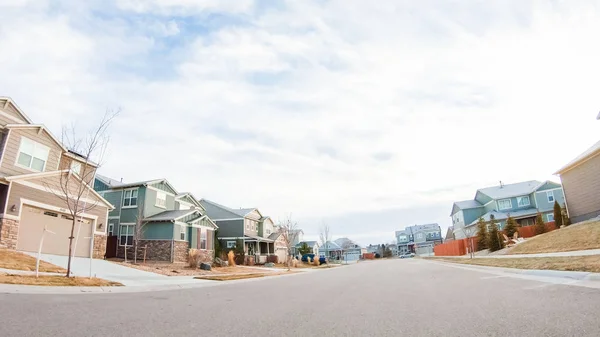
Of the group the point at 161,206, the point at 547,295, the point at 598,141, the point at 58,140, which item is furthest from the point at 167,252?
the point at 598,141

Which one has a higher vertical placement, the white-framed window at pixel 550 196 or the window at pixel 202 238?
the white-framed window at pixel 550 196

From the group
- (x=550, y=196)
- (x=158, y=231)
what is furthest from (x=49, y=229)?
(x=550, y=196)

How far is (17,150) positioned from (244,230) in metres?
28.2

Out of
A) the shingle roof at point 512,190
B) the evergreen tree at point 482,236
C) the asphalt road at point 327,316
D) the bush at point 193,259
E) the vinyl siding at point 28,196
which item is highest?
the shingle roof at point 512,190

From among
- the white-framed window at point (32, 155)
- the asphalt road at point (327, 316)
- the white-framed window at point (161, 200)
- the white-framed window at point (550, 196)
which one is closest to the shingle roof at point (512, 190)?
the white-framed window at point (550, 196)

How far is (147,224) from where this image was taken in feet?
103

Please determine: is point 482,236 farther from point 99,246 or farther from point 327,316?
point 327,316

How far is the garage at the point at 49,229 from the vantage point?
18922 mm

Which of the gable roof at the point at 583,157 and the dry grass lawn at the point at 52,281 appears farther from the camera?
the gable roof at the point at 583,157

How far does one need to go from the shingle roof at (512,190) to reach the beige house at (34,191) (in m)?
52.9

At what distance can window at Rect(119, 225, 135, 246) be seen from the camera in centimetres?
3094

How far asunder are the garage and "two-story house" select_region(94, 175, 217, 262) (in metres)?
6.16

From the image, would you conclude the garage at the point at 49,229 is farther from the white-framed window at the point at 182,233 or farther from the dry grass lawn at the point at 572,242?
the dry grass lawn at the point at 572,242

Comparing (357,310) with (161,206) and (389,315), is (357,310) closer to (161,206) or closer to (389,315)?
(389,315)
